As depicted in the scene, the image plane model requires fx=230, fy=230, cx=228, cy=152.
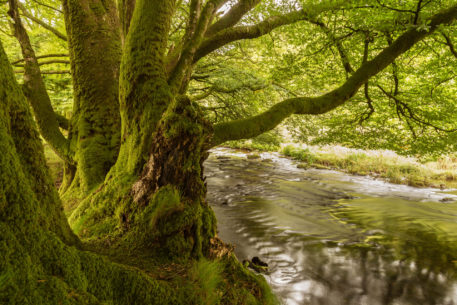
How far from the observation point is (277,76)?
20.9 ft

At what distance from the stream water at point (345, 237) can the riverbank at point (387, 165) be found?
1.22 m

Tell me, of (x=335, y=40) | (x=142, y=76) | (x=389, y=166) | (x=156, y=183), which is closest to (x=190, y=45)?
(x=142, y=76)

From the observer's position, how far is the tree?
1.14 metres

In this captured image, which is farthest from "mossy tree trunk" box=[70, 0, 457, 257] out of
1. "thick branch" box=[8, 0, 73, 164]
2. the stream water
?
"thick branch" box=[8, 0, 73, 164]

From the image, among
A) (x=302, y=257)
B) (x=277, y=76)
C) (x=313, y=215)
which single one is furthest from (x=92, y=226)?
(x=313, y=215)

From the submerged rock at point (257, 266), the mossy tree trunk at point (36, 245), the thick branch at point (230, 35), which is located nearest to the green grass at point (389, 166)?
the submerged rock at point (257, 266)

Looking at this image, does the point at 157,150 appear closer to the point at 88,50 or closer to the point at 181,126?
the point at 181,126

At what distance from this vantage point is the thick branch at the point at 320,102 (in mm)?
3484

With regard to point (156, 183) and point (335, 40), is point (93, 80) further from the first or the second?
point (335, 40)

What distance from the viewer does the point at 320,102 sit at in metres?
3.94

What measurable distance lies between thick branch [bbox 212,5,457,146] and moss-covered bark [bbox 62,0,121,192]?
70.0 inches

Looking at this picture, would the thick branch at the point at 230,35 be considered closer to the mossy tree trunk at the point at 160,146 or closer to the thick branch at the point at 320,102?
the mossy tree trunk at the point at 160,146

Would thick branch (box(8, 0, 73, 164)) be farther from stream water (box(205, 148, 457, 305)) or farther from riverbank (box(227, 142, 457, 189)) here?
riverbank (box(227, 142, 457, 189))

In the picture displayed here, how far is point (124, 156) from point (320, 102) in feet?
10.5
